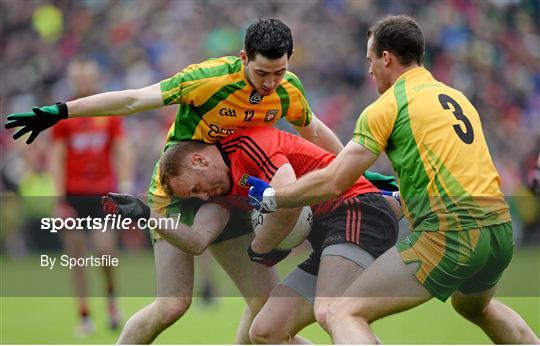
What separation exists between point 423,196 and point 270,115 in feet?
4.30

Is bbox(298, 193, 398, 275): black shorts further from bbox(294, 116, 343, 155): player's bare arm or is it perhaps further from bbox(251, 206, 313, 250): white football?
bbox(294, 116, 343, 155): player's bare arm

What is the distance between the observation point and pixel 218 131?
5738mm

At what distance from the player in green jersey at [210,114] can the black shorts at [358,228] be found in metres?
0.47

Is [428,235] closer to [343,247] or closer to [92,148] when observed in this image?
[343,247]

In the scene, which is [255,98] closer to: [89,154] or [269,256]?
[269,256]

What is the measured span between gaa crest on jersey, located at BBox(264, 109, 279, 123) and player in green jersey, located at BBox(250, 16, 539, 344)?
934mm

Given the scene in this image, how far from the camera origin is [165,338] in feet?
25.9

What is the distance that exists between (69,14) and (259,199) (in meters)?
11.9

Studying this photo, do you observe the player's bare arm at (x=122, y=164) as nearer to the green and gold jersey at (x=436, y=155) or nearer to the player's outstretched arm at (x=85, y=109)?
the player's outstretched arm at (x=85, y=109)

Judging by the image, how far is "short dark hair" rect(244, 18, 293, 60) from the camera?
5.45 meters

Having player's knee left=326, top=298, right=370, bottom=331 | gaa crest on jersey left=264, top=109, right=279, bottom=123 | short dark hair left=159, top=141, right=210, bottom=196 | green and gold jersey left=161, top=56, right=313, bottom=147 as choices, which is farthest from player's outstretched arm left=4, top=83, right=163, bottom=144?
player's knee left=326, top=298, right=370, bottom=331

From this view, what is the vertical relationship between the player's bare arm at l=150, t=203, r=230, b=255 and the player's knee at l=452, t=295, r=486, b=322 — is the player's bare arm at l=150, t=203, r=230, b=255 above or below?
above

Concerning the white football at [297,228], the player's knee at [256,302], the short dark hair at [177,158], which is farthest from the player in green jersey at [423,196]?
the player's knee at [256,302]

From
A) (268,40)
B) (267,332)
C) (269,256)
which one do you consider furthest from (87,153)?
(267,332)
